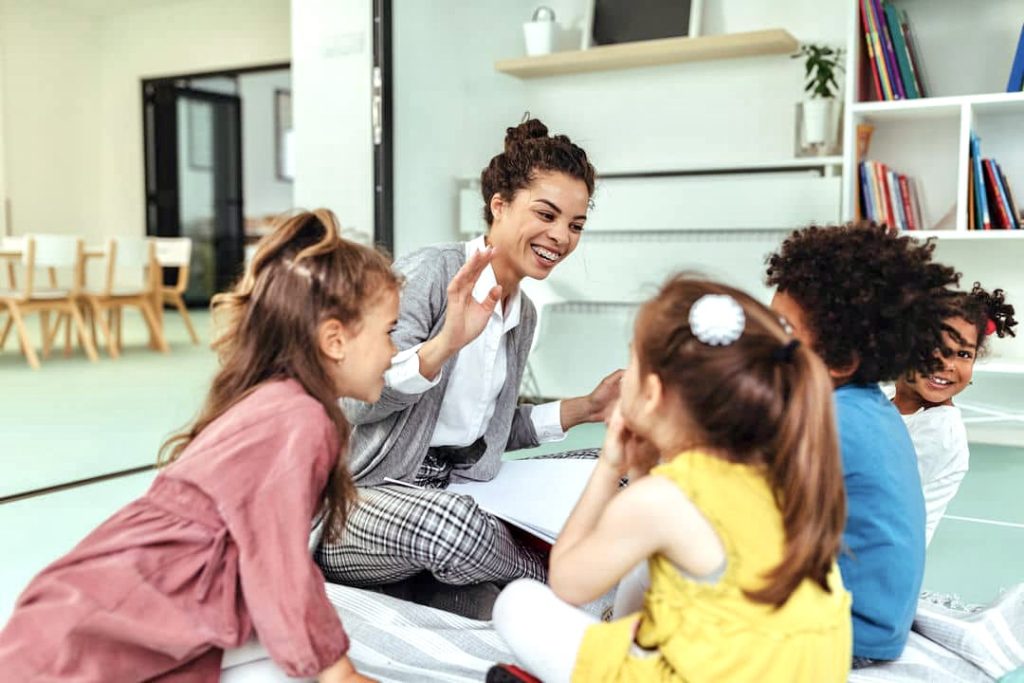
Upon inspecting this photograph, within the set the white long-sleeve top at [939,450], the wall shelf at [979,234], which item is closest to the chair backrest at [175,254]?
the wall shelf at [979,234]

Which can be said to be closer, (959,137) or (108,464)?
(108,464)

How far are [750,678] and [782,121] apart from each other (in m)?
3.08

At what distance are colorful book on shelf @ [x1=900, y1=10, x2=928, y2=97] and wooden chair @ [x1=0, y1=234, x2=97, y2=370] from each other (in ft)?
12.1

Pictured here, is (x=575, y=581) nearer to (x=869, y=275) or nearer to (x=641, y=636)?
(x=641, y=636)

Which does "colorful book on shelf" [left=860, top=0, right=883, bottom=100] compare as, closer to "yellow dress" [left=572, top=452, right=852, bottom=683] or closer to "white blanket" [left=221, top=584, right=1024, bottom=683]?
"white blanket" [left=221, top=584, right=1024, bottom=683]

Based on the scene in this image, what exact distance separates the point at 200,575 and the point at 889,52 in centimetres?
282

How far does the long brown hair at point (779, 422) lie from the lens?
87cm

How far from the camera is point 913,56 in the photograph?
310 centimetres

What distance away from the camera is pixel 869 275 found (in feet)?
3.64

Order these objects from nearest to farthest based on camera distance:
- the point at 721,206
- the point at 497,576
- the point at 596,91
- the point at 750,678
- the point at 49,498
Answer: the point at 750,678 → the point at 497,576 → the point at 49,498 → the point at 721,206 → the point at 596,91

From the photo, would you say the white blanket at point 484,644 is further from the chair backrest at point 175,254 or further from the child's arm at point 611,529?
the chair backrest at point 175,254

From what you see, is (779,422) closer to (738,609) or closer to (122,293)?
(738,609)

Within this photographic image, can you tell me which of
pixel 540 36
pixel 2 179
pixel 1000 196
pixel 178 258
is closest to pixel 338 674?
pixel 1000 196

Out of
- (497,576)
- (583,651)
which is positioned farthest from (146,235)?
(583,651)
